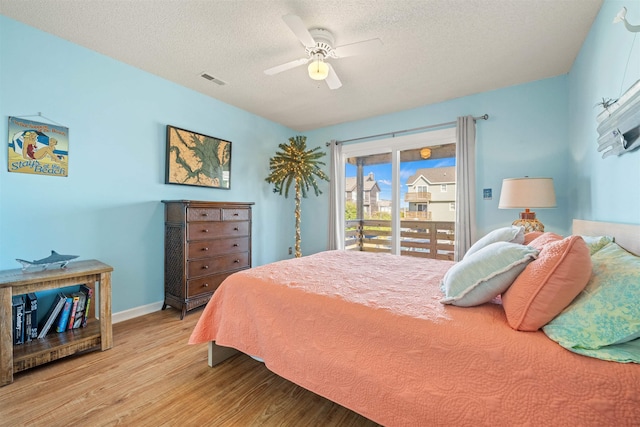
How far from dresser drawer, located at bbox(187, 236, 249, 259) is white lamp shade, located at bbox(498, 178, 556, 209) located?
2.91 meters

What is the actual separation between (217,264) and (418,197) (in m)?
2.84

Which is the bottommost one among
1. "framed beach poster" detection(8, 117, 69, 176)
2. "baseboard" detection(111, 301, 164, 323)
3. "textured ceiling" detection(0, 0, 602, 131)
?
"baseboard" detection(111, 301, 164, 323)

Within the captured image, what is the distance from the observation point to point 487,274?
1.17 m

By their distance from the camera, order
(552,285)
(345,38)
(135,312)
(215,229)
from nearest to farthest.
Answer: (552,285), (345,38), (135,312), (215,229)

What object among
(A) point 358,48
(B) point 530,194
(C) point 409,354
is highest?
(A) point 358,48

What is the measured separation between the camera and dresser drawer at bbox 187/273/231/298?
2.76m

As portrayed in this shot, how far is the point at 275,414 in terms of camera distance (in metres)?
1.46

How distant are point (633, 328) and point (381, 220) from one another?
10.9 ft

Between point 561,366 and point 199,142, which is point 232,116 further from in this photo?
point 561,366

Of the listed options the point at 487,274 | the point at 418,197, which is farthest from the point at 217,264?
the point at 418,197

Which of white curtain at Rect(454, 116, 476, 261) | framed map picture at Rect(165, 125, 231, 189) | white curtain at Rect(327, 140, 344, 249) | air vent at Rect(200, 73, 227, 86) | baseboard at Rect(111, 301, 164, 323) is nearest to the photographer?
baseboard at Rect(111, 301, 164, 323)

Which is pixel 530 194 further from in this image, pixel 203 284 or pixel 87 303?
pixel 87 303

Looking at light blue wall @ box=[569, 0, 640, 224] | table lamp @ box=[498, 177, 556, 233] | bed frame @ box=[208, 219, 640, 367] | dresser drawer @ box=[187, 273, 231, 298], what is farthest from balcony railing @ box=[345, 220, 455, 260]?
dresser drawer @ box=[187, 273, 231, 298]

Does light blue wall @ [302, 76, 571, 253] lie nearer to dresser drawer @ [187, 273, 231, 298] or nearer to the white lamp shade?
the white lamp shade
